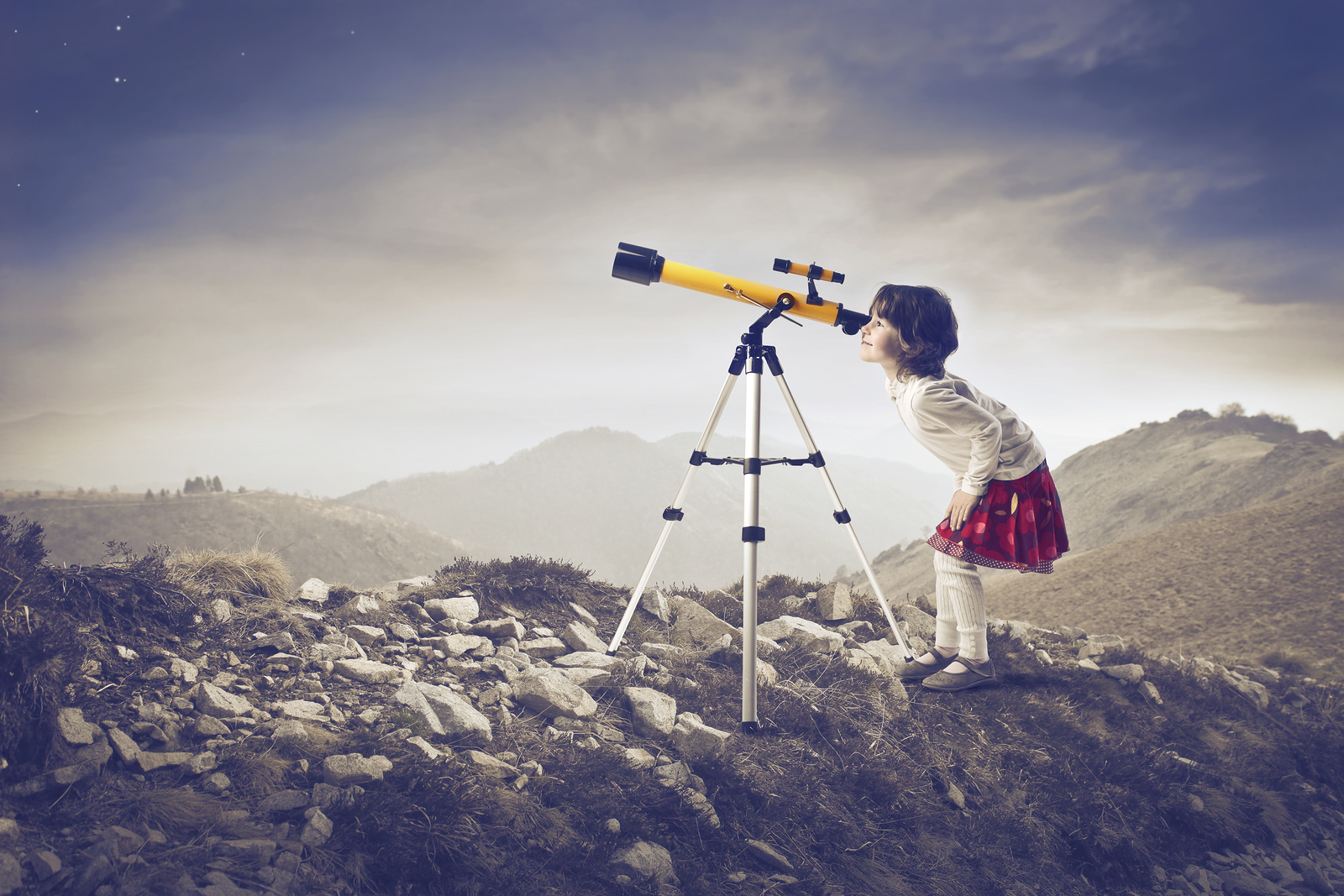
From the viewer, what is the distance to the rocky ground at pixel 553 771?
10.0 ft

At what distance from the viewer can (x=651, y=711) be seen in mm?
4410

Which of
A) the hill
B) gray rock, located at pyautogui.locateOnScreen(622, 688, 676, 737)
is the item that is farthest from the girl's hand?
the hill

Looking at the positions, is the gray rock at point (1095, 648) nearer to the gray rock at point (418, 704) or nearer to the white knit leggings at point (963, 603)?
the white knit leggings at point (963, 603)

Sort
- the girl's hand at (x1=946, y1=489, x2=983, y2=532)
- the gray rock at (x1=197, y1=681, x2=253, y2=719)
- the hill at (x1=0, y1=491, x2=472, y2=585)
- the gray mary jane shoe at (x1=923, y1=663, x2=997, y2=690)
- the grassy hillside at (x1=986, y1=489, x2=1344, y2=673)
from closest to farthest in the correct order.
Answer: the gray rock at (x1=197, y1=681, x2=253, y2=719) → the girl's hand at (x1=946, y1=489, x2=983, y2=532) → the gray mary jane shoe at (x1=923, y1=663, x2=997, y2=690) → the grassy hillside at (x1=986, y1=489, x2=1344, y2=673) → the hill at (x1=0, y1=491, x2=472, y2=585)

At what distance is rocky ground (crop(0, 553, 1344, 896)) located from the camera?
305 cm

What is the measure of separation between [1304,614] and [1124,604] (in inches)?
82.6

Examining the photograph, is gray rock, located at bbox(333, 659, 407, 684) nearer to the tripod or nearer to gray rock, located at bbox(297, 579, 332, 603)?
gray rock, located at bbox(297, 579, 332, 603)

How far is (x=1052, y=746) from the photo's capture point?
5.39 m

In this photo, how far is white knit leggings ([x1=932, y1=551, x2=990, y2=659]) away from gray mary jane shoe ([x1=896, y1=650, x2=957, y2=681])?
189 millimetres

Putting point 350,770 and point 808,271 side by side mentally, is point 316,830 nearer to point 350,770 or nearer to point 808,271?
point 350,770

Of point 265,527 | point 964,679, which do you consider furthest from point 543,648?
point 265,527

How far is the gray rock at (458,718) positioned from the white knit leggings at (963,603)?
126 inches

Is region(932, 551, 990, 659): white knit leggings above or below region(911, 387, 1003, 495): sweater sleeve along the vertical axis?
below

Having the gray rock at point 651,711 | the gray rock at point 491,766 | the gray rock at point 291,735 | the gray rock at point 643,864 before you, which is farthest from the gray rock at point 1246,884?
the gray rock at point 291,735
